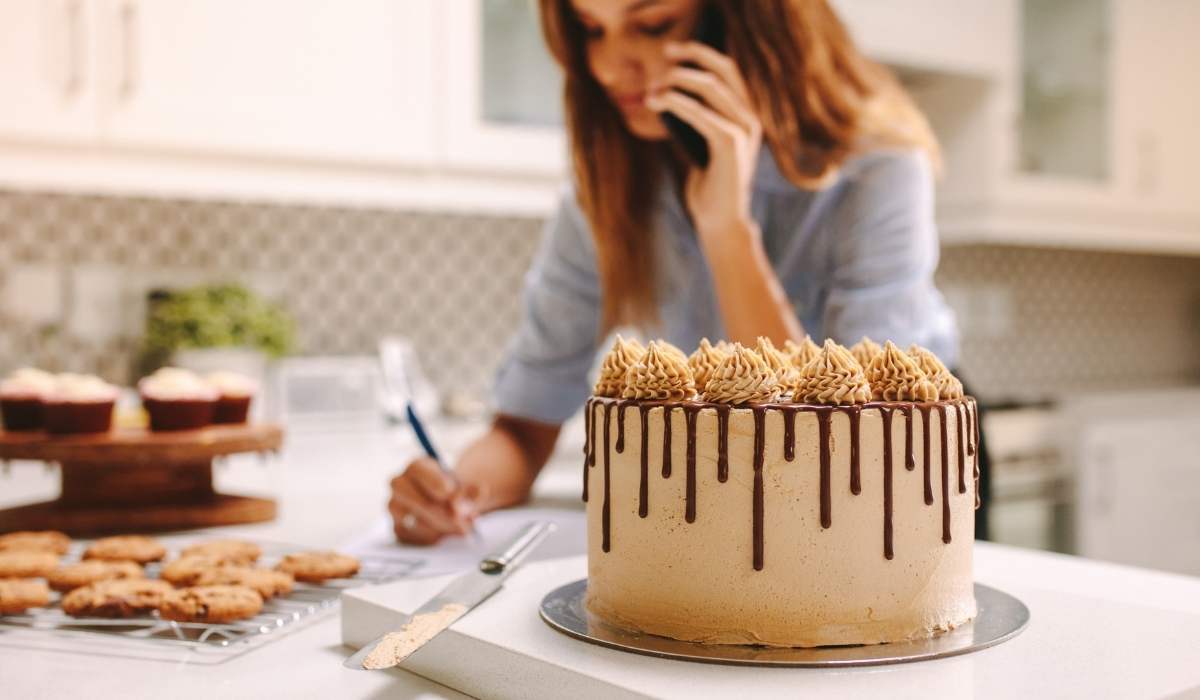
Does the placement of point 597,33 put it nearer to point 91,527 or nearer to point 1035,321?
point 91,527

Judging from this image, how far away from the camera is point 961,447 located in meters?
0.76

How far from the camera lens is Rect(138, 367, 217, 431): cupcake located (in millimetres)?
1335

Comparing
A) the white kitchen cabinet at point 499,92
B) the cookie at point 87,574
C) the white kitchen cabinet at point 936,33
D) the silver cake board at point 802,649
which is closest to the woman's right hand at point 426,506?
the cookie at point 87,574

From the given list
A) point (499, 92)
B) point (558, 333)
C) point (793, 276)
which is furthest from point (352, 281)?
point (793, 276)

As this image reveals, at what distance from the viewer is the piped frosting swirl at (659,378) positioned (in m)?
0.77

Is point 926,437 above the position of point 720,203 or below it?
below

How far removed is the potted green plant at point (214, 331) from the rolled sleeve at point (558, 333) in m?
1.04

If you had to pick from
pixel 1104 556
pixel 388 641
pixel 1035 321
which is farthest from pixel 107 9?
pixel 1035 321

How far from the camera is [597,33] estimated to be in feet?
4.99

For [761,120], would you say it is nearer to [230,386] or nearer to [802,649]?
[230,386]

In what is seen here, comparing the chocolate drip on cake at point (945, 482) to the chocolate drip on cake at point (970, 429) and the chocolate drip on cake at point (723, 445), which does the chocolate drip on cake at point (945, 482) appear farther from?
the chocolate drip on cake at point (723, 445)

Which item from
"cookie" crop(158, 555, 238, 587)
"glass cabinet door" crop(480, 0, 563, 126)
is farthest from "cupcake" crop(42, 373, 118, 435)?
"glass cabinet door" crop(480, 0, 563, 126)

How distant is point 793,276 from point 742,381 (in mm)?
831

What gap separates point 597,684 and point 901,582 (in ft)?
0.74
